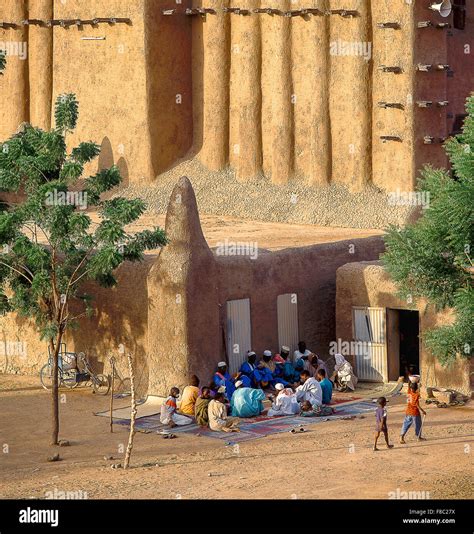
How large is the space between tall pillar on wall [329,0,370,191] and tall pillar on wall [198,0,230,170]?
3.24 m

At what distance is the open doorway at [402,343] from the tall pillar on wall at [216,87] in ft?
26.3

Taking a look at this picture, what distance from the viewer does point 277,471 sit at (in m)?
20.9

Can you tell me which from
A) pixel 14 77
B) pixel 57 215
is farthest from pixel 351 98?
pixel 57 215

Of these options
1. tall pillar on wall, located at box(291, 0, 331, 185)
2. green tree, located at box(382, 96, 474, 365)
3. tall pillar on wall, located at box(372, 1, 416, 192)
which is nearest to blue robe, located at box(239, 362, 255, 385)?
green tree, located at box(382, 96, 474, 365)

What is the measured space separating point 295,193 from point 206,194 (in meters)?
2.54

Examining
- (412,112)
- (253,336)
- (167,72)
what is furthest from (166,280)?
(167,72)

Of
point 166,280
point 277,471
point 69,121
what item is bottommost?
point 277,471

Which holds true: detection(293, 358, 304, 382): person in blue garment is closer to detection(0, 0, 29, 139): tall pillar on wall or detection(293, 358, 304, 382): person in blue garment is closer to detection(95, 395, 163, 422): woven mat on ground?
detection(95, 395, 163, 422): woven mat on ground

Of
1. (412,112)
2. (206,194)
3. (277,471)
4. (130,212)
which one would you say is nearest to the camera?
(277,471)

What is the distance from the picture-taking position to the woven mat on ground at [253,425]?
2338cm

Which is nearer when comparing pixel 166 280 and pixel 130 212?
pixel 130 212

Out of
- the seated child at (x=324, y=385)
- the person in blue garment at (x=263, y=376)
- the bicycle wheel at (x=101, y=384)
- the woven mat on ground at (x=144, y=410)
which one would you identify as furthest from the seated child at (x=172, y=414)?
the bicycle wheel at (x=101, y=384)

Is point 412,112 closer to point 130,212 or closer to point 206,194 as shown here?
point 206,194

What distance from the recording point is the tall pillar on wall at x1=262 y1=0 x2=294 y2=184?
33656 mm
